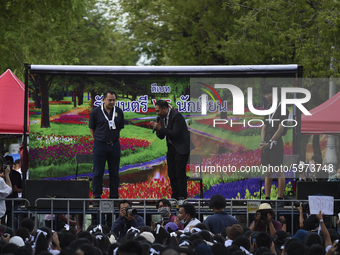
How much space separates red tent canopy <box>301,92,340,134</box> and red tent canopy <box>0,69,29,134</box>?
6.55 metres

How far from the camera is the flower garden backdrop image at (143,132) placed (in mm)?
11680

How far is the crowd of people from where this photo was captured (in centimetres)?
627

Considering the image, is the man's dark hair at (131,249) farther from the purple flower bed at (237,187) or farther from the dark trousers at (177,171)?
the purple flower bed at (237,187)

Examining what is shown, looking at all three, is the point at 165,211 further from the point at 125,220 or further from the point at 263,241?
the point at 263,241

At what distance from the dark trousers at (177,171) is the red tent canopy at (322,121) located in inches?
117

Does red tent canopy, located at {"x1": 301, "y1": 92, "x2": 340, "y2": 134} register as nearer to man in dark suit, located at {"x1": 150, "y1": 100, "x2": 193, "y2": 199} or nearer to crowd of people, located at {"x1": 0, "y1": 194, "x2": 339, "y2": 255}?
man in dark suit, located at {"x1": 150, "y1": 100, "x2": 193, "y2": 199}

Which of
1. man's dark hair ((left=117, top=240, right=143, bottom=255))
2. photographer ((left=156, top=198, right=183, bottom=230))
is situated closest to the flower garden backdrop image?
photographer ((left=156, top=198, right=183, bottom=230))

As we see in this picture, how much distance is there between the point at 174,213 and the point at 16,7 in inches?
421

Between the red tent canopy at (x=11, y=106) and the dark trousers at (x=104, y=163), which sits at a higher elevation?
the red tent canopy at (x=11, y=106)

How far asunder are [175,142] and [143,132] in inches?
40.7

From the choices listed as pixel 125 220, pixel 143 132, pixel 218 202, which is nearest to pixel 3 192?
pixel 125 220

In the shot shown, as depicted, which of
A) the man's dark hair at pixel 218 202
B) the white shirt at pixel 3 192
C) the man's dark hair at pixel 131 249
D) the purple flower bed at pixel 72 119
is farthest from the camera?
the purple flower bed at pixel 72 119

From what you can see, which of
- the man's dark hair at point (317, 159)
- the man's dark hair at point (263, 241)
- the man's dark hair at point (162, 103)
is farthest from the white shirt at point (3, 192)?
the man's dark hair at point (317, 159)

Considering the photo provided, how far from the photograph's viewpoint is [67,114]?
38.8 ft
